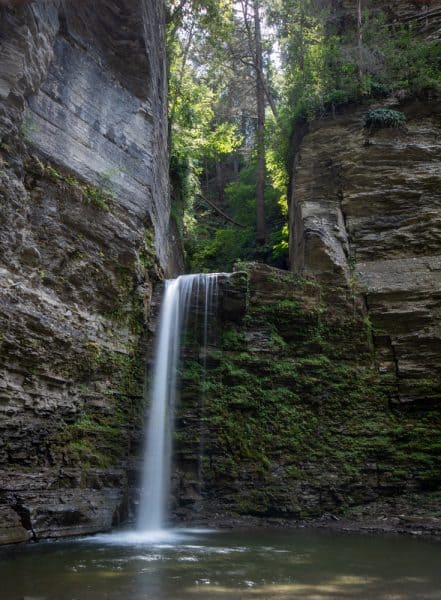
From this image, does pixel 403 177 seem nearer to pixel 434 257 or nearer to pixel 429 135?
pixel 429 135

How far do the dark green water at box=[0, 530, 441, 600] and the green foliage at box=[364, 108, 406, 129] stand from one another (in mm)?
11369

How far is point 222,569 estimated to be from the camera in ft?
19.1

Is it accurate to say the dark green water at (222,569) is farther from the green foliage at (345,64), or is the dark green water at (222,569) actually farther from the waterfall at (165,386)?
the green foliage at (345,64)

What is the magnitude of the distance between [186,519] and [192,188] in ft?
41.9

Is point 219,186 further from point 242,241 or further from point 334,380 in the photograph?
point 334,380

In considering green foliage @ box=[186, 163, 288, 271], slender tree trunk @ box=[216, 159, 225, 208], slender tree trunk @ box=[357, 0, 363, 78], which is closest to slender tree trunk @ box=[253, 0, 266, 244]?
green foliage @ box=[186, 163, 288, 271]

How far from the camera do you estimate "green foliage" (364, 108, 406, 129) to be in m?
15.1

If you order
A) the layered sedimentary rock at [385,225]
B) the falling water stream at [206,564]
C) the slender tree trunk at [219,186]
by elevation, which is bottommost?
the falling water stream at [206,564]

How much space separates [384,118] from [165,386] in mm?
10013

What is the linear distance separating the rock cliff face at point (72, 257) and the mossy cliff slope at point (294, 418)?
1531mm

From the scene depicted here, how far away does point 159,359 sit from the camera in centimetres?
1130

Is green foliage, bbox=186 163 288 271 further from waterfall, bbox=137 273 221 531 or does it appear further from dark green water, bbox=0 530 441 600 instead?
dark green water, bbox=0 530 441 600

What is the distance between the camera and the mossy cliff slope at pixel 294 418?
409 inches

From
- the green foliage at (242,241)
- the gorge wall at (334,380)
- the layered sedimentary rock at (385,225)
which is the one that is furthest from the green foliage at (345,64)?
the green foliage at (242,241)
